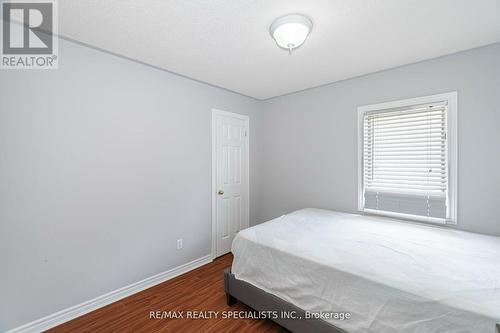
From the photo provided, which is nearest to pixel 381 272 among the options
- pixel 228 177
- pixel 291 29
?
pixel 291 29

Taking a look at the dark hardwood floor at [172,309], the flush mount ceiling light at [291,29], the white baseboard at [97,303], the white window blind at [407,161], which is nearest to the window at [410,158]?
the white window blind at [407,161]

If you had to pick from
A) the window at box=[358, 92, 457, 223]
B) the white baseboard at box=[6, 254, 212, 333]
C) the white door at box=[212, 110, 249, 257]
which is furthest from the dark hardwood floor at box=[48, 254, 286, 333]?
the window at box=[358, 92, 457, 223]

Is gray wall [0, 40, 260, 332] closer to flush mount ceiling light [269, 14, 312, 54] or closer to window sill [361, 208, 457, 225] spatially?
flush mount ceiling light [269, 14, 312, 54]

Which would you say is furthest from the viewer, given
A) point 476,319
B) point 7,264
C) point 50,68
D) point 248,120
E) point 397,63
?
point 248,120

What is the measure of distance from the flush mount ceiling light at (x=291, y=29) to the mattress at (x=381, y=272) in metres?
1.71

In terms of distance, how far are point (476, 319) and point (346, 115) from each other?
93.1 inches

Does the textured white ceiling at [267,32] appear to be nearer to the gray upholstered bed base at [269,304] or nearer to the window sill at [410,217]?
the window sill at [410,217]

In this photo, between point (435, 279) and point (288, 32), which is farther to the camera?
point (288, 32)

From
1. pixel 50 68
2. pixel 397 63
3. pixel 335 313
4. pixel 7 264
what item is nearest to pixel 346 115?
pixel 397 63

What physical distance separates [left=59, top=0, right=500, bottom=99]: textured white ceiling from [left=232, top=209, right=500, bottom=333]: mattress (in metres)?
1.81

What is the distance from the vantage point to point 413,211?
7.98 feet

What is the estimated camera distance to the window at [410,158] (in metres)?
2.23

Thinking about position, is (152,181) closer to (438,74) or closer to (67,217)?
(67,217)

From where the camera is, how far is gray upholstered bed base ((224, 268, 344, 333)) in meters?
1.46
